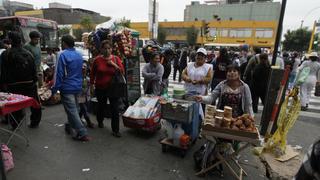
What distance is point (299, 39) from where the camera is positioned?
5625 cm

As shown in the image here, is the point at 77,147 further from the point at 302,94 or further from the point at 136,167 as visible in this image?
the point at 302,94

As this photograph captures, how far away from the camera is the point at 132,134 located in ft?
16.8

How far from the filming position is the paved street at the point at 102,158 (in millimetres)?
3545

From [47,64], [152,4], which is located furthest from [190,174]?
[152,4]

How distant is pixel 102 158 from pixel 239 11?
3734 inches

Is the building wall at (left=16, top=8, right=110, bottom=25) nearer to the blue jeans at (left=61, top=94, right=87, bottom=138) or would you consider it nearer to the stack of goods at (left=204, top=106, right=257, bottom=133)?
the blue jeans at (left=61, top=94, right=87, bottom=138)

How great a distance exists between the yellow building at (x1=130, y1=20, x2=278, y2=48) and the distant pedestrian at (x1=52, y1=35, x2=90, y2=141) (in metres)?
56.5

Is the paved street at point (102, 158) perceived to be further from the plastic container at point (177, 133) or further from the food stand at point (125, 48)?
the food stand at point (125, 48)

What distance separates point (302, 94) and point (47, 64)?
8.52 meters

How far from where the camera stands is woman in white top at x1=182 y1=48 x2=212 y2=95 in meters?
4.57

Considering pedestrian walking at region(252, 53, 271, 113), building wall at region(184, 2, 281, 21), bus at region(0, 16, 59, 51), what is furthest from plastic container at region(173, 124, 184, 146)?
building wall at region(184, 2, 281, 21)

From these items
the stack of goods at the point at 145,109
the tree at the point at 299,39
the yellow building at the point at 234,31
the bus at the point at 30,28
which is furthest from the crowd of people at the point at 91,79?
the tree at the point at 299,39

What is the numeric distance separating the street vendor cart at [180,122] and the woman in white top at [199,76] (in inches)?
23.2

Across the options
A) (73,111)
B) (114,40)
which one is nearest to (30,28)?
(114,40)
